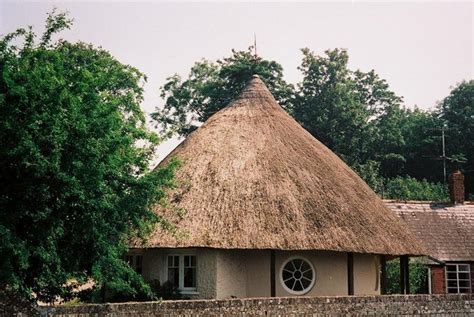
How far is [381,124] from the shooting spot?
6494cm

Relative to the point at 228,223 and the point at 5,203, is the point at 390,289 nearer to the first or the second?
the point at 228,223

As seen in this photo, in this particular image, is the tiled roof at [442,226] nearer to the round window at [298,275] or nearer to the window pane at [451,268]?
the window pane at [451,268]

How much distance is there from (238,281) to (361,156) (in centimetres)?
3925

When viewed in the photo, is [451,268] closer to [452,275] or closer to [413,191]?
[452,275]

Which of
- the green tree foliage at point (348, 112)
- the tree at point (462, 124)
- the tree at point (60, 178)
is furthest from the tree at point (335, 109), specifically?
the tree at point (60, 178)

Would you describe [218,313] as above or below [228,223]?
below

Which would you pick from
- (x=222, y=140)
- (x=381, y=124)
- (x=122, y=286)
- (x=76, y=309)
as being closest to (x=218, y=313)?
(x=122, y=286)

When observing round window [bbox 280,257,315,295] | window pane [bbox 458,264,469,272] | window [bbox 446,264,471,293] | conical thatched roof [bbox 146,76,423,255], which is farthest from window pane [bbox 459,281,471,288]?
round window [bbox 280,257,315,295]

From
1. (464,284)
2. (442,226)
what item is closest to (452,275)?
(464,284)

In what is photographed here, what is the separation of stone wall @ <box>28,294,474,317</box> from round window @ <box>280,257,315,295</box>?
18.9ft

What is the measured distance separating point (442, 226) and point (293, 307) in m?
19.7

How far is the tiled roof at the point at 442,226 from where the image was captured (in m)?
33.2


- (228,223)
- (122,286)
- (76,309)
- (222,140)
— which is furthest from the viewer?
(222,140)

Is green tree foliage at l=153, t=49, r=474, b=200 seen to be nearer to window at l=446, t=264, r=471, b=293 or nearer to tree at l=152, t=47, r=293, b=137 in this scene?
tree at l=152, t=47, r=293, b=137
